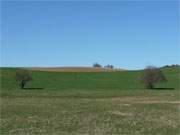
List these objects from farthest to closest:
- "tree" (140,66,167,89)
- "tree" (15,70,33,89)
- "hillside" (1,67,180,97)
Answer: "hillside" (1,67,180,97) → "tree" (140,66,167,89) → "tree" (15,70,33,89)

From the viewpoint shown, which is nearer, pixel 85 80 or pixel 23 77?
pixel 23 77

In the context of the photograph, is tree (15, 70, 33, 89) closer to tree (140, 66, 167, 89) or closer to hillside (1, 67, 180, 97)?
hillside (1, 67, 180, 97)

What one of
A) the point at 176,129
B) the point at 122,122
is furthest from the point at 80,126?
the point at 176,129

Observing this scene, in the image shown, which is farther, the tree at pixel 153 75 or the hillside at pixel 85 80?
the hillside at pixel 85 80

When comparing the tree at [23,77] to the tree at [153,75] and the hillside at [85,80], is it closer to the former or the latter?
the hillside at [85,80]

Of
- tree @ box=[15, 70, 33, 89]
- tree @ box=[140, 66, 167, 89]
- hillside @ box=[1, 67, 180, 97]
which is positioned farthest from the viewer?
hillside @ box=[1, 67, 180, 97]

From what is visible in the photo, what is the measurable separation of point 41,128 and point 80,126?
1.93 meters

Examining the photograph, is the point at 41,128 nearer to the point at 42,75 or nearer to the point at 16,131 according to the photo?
the point at 16,131

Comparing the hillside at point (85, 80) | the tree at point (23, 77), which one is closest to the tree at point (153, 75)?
the hillside at point (85, 80)

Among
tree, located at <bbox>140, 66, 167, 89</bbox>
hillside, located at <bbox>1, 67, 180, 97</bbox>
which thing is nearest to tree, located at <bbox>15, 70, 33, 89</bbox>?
hillside, located at <bbox>1, 67, 180, 97</bbox>

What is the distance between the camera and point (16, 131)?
18.4 meters

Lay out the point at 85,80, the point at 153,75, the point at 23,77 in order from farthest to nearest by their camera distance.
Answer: the point at 85,80, the point at 153,75, the point at 23,77

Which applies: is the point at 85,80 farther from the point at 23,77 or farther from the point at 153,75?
the point at 153,75

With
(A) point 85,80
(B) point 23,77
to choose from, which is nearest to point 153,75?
(A) point 85,80
